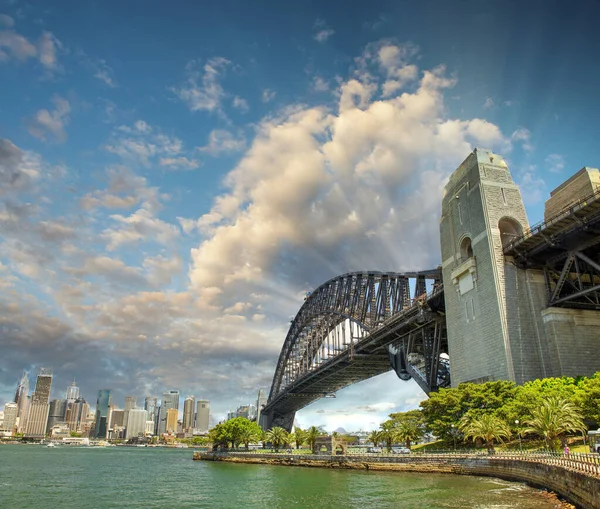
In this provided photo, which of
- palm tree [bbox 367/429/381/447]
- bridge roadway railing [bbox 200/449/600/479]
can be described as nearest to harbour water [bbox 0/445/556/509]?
bridge roadway railing [bbox 200/449/600/479]

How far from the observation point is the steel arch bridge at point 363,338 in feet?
219

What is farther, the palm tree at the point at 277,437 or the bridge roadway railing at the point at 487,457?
the palm tree at the point at 277,437

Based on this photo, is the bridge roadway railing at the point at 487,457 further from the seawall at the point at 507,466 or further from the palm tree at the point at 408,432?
the palm tree at the point at 408,432

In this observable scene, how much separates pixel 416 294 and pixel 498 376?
34.5 m

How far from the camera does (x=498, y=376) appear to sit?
45.5 m

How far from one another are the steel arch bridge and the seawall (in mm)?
14738

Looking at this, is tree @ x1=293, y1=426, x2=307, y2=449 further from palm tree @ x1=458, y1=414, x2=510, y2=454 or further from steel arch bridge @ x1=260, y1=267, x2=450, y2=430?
palm tree @ x1=458, y1=414, x2=510, y2=454

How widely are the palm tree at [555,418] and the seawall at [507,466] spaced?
208cm

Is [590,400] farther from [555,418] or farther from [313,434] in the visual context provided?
[313,434]

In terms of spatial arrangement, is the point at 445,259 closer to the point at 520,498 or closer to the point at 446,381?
the point at 446,381

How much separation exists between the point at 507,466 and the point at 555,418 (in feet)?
17.0

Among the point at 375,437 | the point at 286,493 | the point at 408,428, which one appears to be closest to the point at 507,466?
the point at 286,493

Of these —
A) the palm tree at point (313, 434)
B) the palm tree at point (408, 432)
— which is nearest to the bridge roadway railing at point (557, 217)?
the palm tree at point (408, 432)

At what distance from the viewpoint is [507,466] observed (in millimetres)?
35469
